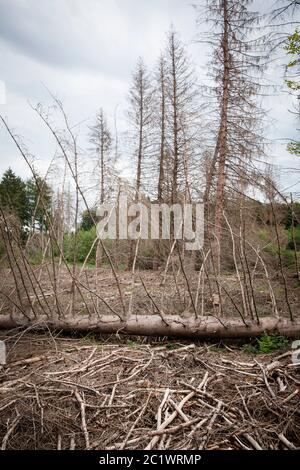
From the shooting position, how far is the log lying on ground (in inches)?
169

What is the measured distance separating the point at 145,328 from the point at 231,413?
2.05 m

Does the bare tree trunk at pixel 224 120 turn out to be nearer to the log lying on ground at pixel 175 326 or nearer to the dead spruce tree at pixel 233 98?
the dead spruce tree at pixel 233 98

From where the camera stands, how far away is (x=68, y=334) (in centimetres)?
480

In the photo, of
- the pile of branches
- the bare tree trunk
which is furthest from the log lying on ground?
the bare tree trunk

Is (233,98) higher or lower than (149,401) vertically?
higher

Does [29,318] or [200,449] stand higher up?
[29,318]

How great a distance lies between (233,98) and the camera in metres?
10.4

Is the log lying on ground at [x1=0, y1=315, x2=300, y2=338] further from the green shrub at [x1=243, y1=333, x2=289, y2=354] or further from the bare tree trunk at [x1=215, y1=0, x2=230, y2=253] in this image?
the bare tree trunk at [x1=215, y1=0, x2=230, y2=253]

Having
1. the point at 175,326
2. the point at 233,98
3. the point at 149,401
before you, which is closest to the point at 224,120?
the point at 233,98

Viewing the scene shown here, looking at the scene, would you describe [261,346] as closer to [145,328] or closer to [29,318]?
[145,328]

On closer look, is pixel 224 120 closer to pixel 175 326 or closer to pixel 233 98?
pixel 233 98

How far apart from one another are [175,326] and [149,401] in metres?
1.64

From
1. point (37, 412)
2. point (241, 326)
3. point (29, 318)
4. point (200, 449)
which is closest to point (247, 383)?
point (200, 449)
